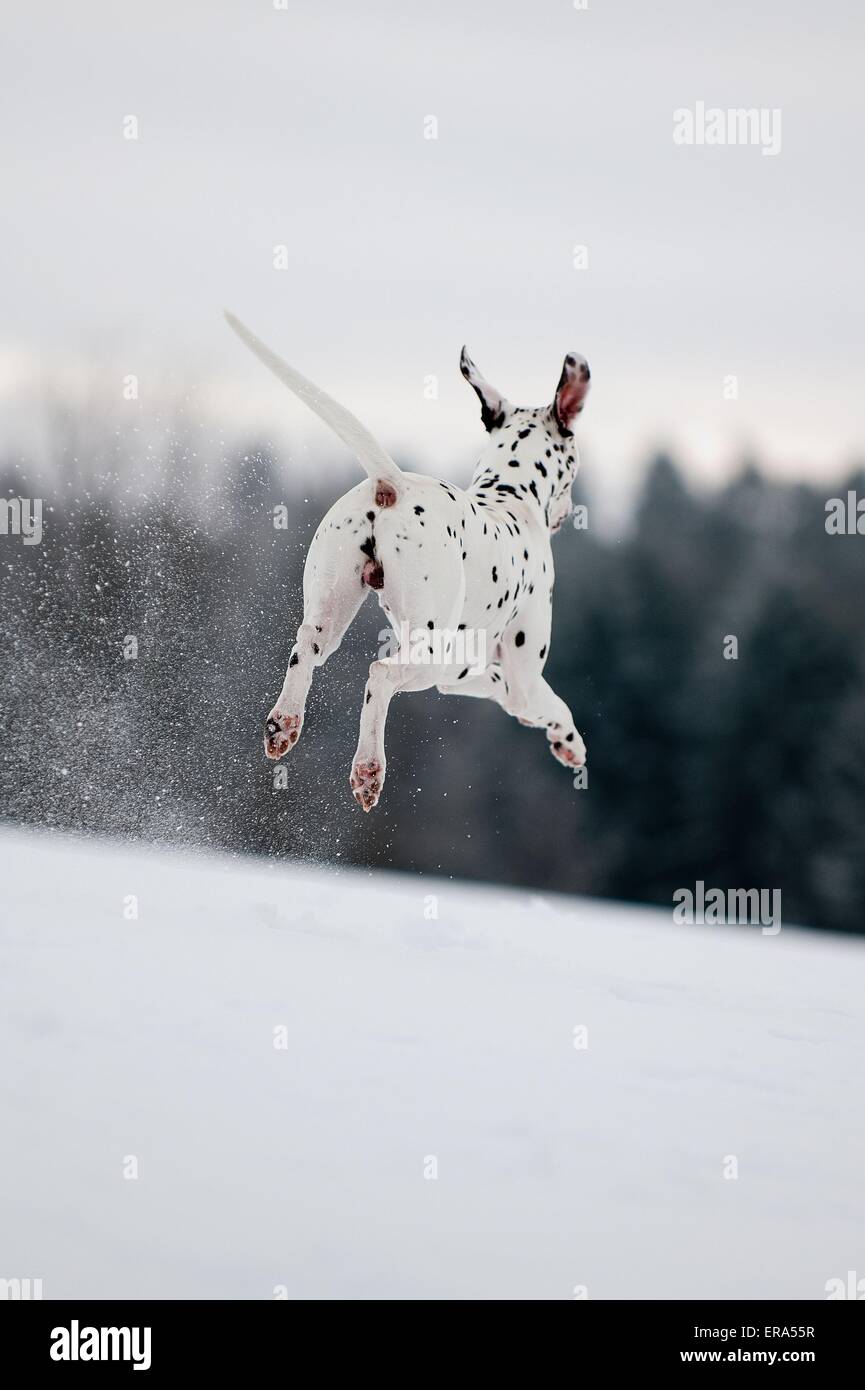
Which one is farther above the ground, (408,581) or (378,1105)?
(408,581)

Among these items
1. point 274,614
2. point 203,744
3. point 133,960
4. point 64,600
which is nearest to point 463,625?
point 133,960

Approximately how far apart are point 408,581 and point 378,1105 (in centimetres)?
190

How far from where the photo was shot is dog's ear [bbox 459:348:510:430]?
23.5 feet

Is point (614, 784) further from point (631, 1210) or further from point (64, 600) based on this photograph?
point (631, 1210)

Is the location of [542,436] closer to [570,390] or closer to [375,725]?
[570,390]

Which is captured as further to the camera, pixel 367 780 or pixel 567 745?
pixel 567 745

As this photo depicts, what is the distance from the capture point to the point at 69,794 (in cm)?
925

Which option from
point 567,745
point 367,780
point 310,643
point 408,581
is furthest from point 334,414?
point 567,745

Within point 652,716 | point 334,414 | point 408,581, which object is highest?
point 652,716

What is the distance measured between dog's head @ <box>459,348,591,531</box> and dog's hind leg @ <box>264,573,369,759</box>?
4.17ft

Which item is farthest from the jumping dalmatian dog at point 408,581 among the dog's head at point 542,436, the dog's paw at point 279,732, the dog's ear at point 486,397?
the dog's ear at point 486,397

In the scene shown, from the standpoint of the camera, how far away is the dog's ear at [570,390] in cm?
683

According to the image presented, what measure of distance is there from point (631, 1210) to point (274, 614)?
17.2 feet

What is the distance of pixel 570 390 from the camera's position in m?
6.95
